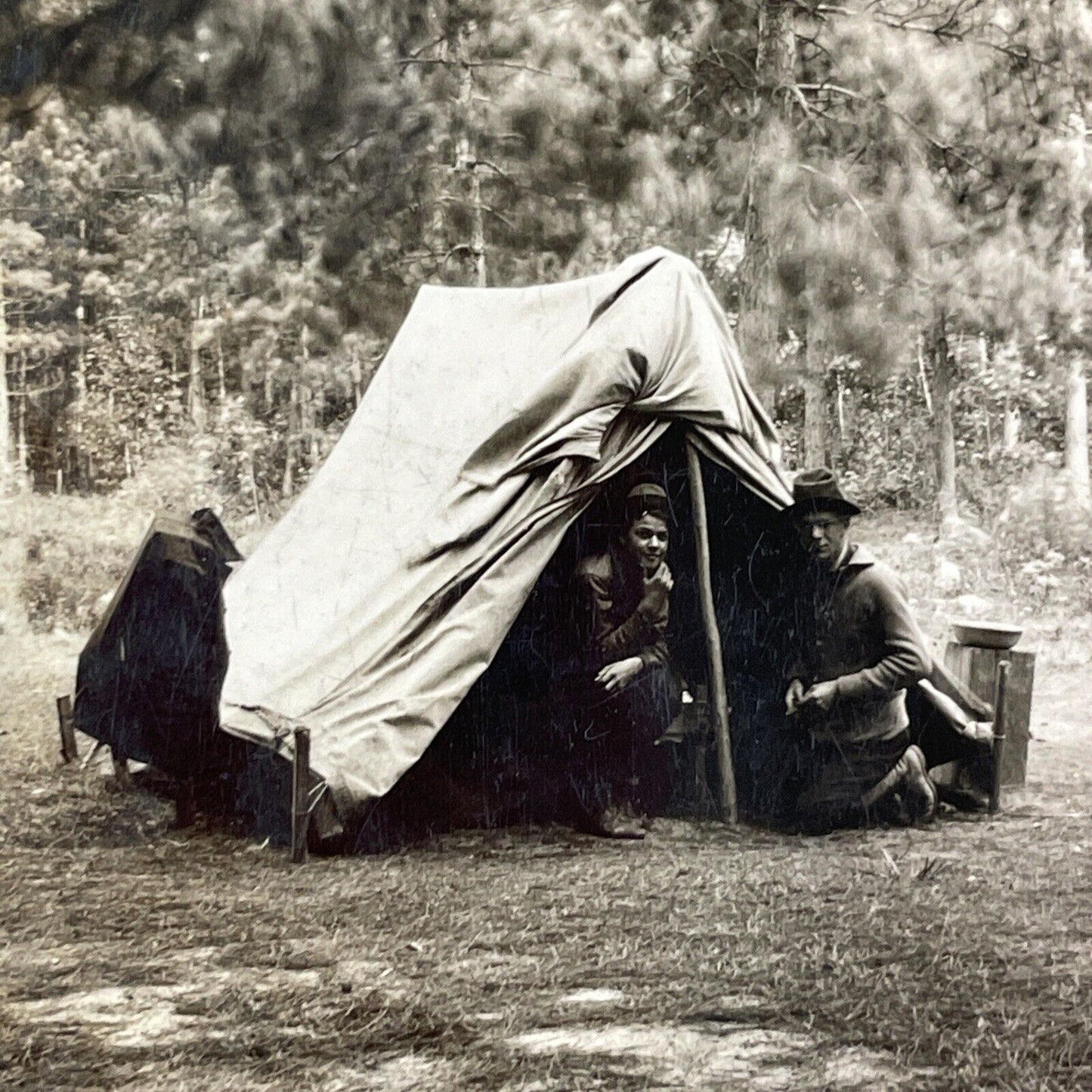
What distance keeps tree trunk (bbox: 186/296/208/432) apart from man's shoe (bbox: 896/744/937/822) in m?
2.36

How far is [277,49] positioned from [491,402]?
3.95 ft

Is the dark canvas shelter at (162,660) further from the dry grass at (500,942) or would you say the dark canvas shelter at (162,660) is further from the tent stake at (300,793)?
the tent stake at (300,793)

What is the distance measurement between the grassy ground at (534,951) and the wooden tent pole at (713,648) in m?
0.14

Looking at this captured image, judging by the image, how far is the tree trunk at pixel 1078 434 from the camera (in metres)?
3.92

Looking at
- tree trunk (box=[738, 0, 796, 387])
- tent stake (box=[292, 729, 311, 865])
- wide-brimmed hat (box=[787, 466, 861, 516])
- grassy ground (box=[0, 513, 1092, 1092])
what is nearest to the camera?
grassy ground (box=[0, 513, 1092, 1092])

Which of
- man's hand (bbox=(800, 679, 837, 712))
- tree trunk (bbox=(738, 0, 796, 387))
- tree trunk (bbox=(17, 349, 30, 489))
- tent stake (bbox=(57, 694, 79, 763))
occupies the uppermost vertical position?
tree trunk (bbox=(738, 0, 796, 387))

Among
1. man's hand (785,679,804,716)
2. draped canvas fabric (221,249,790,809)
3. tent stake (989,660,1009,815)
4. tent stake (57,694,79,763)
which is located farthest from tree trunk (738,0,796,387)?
tent stake (57,694,79,763)

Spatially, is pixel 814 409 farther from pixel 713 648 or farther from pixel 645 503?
pixel 713 648

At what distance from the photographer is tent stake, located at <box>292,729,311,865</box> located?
3549 millimetres

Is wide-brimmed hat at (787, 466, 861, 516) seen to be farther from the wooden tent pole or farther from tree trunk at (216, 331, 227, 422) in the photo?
tree trunk at (216, 331, 227, 422)

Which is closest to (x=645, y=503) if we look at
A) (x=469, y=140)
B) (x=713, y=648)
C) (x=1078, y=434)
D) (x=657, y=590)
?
(x=657, y=590)

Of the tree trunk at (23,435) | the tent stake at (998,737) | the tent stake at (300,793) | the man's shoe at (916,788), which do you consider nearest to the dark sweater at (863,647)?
the man's shoe at (916,788)

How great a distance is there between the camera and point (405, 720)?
3680mm

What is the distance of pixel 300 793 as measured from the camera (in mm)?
3564
